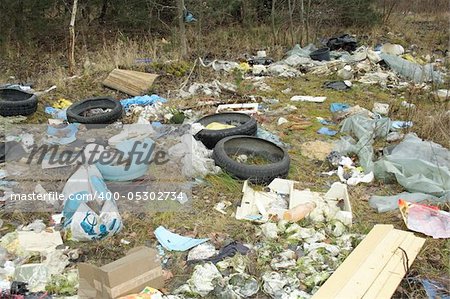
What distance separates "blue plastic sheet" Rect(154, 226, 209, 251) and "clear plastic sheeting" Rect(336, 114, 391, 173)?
2.14 meters

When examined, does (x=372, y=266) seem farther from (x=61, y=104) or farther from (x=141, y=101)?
(x=61, y=104)

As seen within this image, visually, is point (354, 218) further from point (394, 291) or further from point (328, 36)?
point (328, 36)

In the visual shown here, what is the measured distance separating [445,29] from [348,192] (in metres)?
11.4

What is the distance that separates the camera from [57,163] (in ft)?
15.7

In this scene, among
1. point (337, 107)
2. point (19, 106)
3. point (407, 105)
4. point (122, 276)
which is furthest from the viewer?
point (337, 107)

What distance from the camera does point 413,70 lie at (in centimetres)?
846

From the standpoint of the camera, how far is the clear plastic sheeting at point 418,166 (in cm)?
418

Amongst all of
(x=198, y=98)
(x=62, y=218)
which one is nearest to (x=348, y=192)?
(x=62, y=218)

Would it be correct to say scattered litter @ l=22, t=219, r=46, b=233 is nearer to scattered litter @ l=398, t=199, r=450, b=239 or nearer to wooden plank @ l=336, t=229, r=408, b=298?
wooden plank @ l=336, t=229, r=408, b=298

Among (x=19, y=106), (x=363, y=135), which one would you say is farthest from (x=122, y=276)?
(x=19, y=106)

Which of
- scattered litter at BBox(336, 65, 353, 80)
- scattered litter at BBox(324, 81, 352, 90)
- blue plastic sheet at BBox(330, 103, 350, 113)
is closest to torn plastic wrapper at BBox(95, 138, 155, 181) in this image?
blue plastic sheet at BBox(330, 103, 350, 113)

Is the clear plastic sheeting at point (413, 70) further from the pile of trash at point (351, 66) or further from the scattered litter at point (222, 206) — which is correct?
the scattered litter at point (222, 206)

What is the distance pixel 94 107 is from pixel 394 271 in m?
4.95

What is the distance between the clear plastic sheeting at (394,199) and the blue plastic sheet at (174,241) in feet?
5.41
